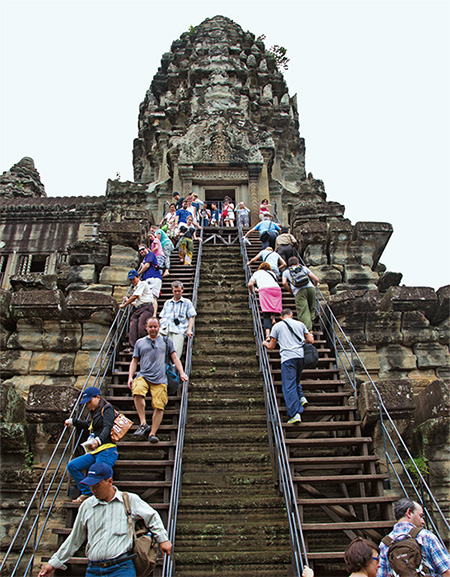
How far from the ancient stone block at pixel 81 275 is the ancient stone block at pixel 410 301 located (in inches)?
215

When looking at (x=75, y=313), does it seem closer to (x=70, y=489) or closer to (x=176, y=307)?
(x=176, y=307)

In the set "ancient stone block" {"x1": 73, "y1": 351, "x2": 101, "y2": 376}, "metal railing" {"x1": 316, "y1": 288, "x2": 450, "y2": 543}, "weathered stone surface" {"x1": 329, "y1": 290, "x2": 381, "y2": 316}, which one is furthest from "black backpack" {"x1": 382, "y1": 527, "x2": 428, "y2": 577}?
"ancient stone block" {"x1": 73, "y1": 351, "x2": 101, "y2": 376}

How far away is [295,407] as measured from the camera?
5910 mm

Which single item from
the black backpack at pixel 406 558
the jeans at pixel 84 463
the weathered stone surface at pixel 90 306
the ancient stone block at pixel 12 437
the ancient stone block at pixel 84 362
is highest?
the weathered stone surface at pixel 90 306

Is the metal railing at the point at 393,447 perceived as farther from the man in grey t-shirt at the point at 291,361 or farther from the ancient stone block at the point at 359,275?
the ancient stone block at the point at 359,275

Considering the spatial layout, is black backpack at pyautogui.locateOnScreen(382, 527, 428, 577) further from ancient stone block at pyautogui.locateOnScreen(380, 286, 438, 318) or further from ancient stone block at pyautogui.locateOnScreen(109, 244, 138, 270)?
ancient stone block at pyautogui.locateOnScreen(109, 244, 138, 270)

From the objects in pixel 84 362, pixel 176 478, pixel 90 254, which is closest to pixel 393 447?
pixel 176 478

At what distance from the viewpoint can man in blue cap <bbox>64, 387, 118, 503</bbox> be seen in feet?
15.4

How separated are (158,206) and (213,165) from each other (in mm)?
2379

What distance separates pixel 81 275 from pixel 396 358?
6008 millimetres

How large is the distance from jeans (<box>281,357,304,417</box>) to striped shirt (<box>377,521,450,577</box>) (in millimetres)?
2377

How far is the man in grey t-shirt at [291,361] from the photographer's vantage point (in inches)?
234

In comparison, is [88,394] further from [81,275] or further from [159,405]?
[81,275]

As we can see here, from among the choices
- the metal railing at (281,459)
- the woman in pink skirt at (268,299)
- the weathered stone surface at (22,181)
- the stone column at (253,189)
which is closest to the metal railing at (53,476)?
the metal railing at (281,459)
